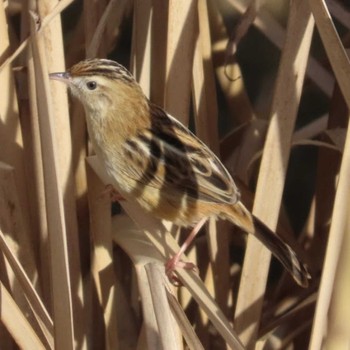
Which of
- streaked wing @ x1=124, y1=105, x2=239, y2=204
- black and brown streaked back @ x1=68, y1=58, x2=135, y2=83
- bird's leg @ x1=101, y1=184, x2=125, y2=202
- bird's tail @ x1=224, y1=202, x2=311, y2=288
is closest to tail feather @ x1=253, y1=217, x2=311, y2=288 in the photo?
bird's tail @ x1=224, y1=202, x2=311, y2=288

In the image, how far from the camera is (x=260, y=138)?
2.72m

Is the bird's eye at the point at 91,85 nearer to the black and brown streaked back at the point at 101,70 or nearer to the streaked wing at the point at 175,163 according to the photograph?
the black and brown streaked back at the point at 101,70

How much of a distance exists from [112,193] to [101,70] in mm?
371

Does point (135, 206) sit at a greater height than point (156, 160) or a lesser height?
lesser

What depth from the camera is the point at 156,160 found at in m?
2.56

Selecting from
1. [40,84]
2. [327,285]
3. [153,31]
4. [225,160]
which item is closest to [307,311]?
[225,160]

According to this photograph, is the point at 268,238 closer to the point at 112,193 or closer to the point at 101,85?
the point at 112,193

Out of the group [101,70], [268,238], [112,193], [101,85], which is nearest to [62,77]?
[101,70]

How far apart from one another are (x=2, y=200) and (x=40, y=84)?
730 mm

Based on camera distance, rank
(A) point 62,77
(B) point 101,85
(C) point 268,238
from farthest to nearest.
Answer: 1. (B) point 101,85
2. (C) point 268,238
3. (A) point 62,77

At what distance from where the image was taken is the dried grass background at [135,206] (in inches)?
72.8

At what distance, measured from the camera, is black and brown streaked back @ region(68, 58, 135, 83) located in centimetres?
230

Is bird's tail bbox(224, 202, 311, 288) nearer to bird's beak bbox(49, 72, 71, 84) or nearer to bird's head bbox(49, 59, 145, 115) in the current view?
bird's head bbox(49, 59, 145, 115)

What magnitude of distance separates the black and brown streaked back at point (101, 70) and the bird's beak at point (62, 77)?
0.06m
